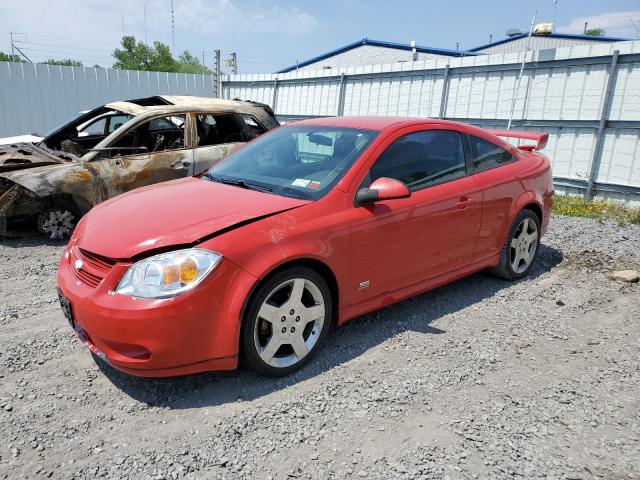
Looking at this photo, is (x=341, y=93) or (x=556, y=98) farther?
(x=341, y=93)

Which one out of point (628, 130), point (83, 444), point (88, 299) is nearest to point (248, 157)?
point (88, 299)

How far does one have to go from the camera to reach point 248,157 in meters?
4.02

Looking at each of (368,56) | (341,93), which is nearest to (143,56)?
(368,56)

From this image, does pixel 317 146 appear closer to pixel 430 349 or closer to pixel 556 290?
pixel 430 349

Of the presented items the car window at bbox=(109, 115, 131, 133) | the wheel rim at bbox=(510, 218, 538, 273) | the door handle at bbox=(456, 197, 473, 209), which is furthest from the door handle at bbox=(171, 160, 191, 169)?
the wheel rim at bbox=(510, 218, 538, 273)

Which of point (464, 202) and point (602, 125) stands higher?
point (602, 125)

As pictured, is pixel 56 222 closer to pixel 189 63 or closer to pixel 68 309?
pixel 68 309

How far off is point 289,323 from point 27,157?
467 centimetres

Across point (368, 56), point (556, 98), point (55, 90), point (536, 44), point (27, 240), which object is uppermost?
point (536, 44)

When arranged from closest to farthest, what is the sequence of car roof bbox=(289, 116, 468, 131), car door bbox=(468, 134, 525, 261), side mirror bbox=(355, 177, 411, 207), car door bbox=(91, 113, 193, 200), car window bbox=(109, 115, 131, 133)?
1. side mirror bbox=(355, 177, 411, 207)
2. car roof bbox=(289, 116, 468, 131)
3. car door bbox=(468, 134, 525, 261)
4. car door bbox=(91, 113, 193, 200)
5. car window bbox=(109, 115, 131, 133)

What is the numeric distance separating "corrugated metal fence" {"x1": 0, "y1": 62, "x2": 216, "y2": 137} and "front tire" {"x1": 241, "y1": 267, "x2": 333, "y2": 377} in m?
12.7

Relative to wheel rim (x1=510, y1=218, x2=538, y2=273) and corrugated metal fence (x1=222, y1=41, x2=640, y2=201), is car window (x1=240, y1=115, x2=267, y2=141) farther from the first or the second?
corrugated metal fence (x1=222, y1=41, x2=640, y2=201)

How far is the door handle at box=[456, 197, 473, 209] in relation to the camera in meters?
3.92

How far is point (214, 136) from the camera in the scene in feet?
22.7
